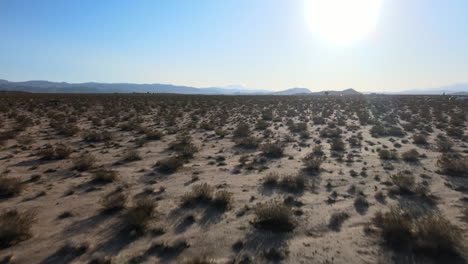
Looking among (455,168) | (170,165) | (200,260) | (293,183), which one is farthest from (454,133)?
(200,260)

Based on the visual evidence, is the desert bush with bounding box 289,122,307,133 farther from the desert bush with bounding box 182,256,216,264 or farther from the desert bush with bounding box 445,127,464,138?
the desert bush with bounding box 182,256,216,264

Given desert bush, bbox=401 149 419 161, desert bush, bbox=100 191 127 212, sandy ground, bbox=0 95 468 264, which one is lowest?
sandy ground, bbox=0 95 468 264

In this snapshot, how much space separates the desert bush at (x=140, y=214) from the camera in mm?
4754

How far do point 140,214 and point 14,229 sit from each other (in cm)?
213

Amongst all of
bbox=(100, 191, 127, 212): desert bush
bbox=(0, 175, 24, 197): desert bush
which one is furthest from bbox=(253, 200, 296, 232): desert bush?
bbox=(0, 175, 24, 197): desert bush

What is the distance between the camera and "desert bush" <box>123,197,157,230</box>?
4.75 meters

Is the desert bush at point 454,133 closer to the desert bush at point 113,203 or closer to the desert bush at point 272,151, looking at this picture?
the desert bush at point 272,151

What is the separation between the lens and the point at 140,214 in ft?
16.0

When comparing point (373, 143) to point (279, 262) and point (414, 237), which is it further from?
point (279, 262)

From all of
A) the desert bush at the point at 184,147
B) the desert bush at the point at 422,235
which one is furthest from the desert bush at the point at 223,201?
the desert bush at the point at 184,147

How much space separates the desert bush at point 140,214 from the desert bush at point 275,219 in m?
2.29

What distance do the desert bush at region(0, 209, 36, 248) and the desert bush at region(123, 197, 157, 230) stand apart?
1.70 metres

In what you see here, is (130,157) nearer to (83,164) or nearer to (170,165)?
(83,164)

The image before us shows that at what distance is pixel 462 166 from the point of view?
26.7 feet
